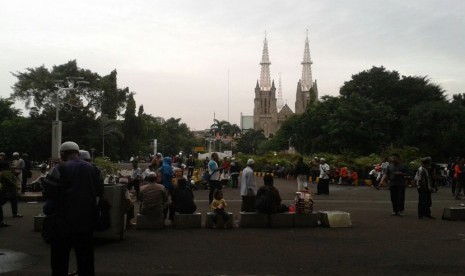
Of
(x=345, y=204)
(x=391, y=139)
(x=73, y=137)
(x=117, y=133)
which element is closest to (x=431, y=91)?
(x=391, y=139)

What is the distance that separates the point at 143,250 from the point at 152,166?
9264 mm

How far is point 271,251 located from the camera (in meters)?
9.84

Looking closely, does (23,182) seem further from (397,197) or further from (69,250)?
(69,250)

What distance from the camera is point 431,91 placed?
69875mm

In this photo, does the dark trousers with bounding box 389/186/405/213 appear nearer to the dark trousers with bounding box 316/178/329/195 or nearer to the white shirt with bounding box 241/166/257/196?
the white shirt with bounding box 241/166/257/196

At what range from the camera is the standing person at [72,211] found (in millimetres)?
5887

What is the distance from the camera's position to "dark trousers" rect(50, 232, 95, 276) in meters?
5.93

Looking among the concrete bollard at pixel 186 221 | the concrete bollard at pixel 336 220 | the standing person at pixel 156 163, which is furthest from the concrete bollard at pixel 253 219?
the standing person at pixel 156 163

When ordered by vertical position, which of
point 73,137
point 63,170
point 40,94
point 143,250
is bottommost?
point 143,250

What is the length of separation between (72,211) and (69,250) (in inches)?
17.9

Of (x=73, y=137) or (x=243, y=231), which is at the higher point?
(x=73, y=137)

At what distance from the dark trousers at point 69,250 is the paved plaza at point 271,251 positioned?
6.42 ft

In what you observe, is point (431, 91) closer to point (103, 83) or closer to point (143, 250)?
point (103, 83)

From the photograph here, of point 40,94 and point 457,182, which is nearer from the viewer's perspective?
point 457,182
